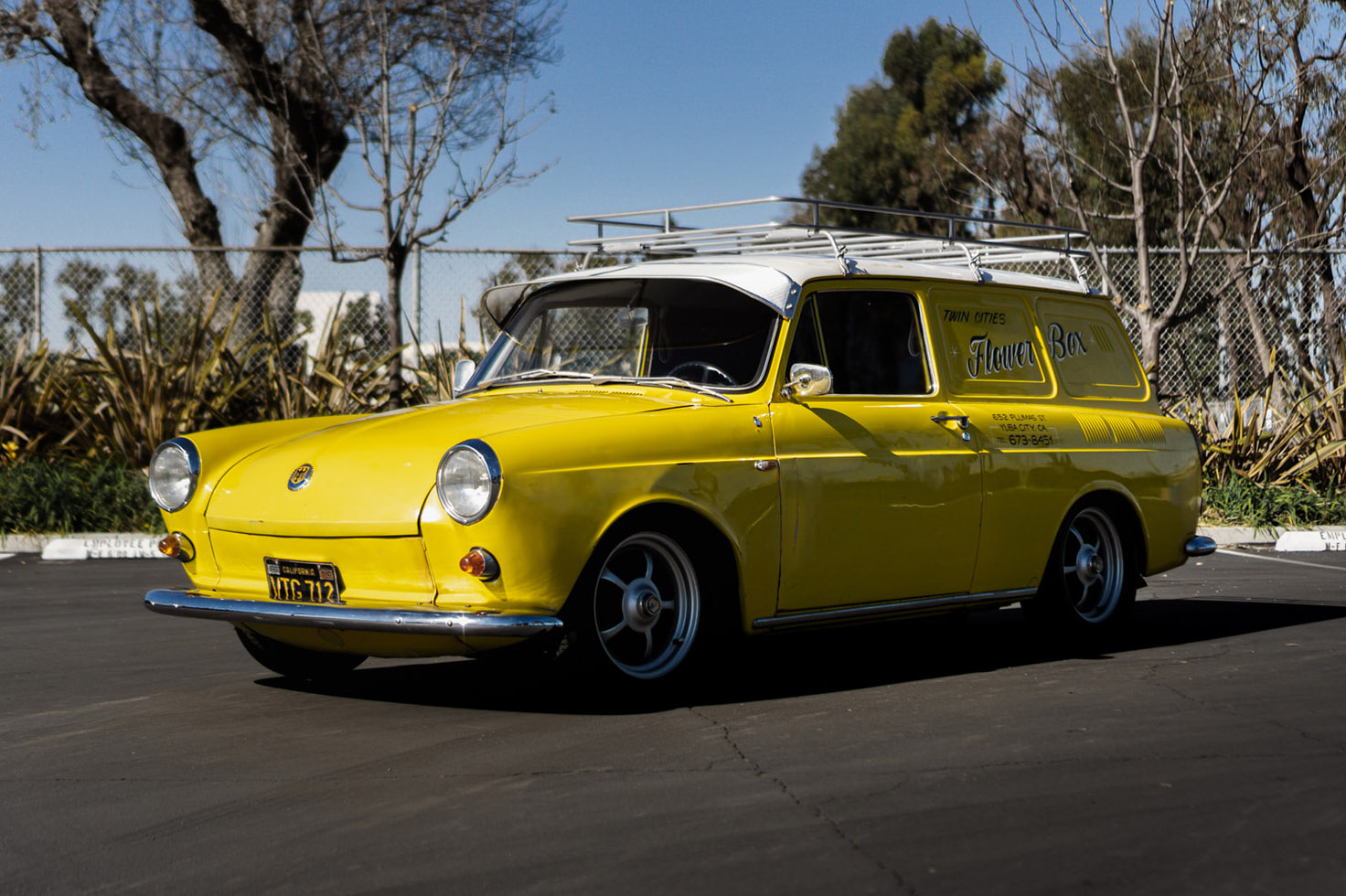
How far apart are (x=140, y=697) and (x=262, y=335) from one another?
8945 millimetres

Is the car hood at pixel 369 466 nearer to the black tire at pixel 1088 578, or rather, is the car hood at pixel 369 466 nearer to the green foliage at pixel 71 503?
the black tire at pixel 1088 578

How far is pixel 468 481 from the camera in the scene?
17.1 feet

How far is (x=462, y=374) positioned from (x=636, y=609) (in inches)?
83.5

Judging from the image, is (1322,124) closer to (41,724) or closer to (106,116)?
(106,116)

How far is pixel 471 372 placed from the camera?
7184mm

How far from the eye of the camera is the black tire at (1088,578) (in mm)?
7258

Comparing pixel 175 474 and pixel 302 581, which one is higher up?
pixel 175 474

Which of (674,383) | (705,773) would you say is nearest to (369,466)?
(674,383)

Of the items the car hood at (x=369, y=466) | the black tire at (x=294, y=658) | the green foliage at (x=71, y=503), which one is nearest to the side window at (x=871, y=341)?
the car hood at (x=369, y=466)

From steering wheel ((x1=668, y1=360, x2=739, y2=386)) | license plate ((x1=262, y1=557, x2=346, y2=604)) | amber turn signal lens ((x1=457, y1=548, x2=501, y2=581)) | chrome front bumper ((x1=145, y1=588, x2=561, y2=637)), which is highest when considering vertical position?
steering wheel ((x1=668, y1=360, x2=739, y2=386))

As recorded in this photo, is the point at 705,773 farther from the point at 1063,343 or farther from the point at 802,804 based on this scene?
the point at 1063,343

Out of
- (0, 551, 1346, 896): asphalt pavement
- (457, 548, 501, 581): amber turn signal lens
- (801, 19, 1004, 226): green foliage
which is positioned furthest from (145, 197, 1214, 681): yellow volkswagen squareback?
(801, 19, 1004, 226): green foliage

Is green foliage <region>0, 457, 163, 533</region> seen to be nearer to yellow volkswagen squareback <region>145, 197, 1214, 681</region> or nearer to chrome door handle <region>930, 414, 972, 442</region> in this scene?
yellow volkswagen squareback <region>145, 197, 1214, 681</region>

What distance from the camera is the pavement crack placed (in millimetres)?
3674
